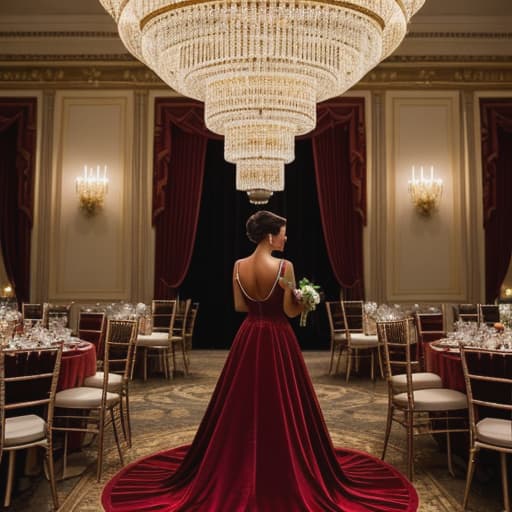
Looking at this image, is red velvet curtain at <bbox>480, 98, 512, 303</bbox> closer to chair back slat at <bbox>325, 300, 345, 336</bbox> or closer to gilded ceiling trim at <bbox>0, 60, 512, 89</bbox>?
gilded ceiling trim at <bbox>0, 60, 512, 89</bbox>

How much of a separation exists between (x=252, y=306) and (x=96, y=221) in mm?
5352

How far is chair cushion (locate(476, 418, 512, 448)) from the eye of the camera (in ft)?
9.85

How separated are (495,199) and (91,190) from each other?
5.59 metres

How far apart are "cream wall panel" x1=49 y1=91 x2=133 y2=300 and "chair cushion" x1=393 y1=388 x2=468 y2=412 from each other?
16.7 feet

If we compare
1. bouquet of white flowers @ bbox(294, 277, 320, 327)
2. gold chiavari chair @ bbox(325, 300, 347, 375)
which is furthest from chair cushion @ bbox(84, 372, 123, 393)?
gold chiavari chair @ bbox(325, 300, 347, 375)

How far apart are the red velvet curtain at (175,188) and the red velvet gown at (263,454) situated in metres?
4.78

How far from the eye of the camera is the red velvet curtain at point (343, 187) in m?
7.98

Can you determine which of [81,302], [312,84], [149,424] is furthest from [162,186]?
[312,84]

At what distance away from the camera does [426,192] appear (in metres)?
7.90

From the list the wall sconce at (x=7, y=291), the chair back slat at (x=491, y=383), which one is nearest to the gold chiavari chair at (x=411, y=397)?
the chair back slat at (x=491, y=383)

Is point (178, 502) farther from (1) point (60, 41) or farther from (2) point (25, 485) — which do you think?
(1) point (60, 41)

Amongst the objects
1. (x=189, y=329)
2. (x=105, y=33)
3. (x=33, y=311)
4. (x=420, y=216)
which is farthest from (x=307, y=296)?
(x=105, y=33)

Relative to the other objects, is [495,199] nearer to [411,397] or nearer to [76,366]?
[411,397]

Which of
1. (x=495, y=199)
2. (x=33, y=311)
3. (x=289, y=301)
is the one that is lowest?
(x=33, y=311)
